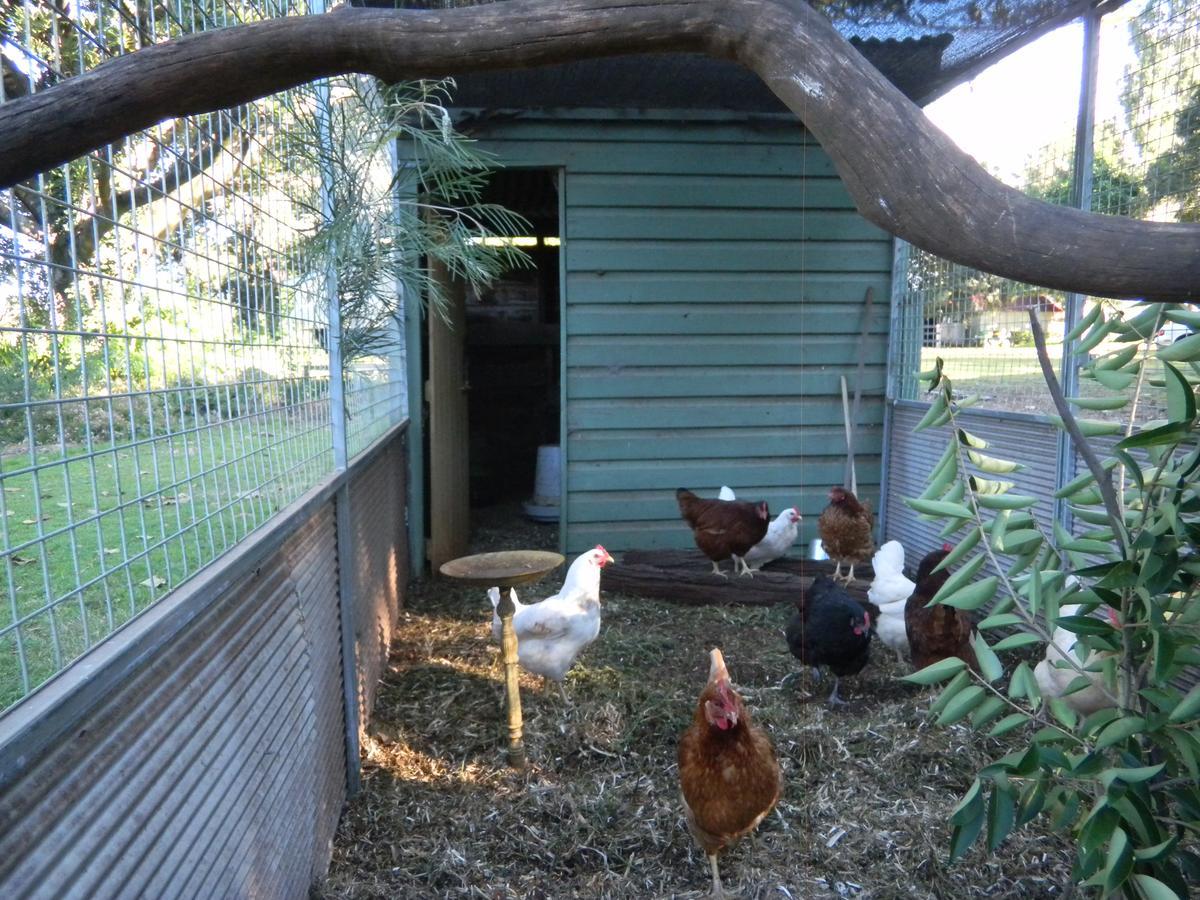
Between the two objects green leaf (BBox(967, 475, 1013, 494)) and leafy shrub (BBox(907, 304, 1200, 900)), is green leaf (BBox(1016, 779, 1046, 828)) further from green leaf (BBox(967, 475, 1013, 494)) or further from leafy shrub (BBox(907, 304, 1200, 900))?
green leaf (BBox(967, 475, 1013, 494))

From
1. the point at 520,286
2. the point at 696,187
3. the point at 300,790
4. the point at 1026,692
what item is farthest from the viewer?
A: the point at 520,286

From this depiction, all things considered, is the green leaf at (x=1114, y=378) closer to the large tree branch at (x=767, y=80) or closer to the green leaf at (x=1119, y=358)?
the green leaf at (x=1119, y=358)

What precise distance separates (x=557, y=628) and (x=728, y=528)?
1.90 meters

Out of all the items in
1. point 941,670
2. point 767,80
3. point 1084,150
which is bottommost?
point 941,670

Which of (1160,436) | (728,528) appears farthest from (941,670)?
(728,528)

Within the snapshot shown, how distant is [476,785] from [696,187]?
A: 169 inches

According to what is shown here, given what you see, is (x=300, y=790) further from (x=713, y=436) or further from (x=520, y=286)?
(x=520, y=286)

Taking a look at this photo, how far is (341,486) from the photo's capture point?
297 cm

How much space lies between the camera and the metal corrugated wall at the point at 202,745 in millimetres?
984

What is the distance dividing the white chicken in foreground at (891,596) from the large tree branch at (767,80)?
342cm

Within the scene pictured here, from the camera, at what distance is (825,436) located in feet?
20.1

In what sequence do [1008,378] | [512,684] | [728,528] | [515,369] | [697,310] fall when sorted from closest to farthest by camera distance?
[512,684], [1008,378], [728,528], [697,310], [515,369]

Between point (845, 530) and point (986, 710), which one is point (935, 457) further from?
point (986, 710)

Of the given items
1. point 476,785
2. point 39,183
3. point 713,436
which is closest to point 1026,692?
point 39,183
